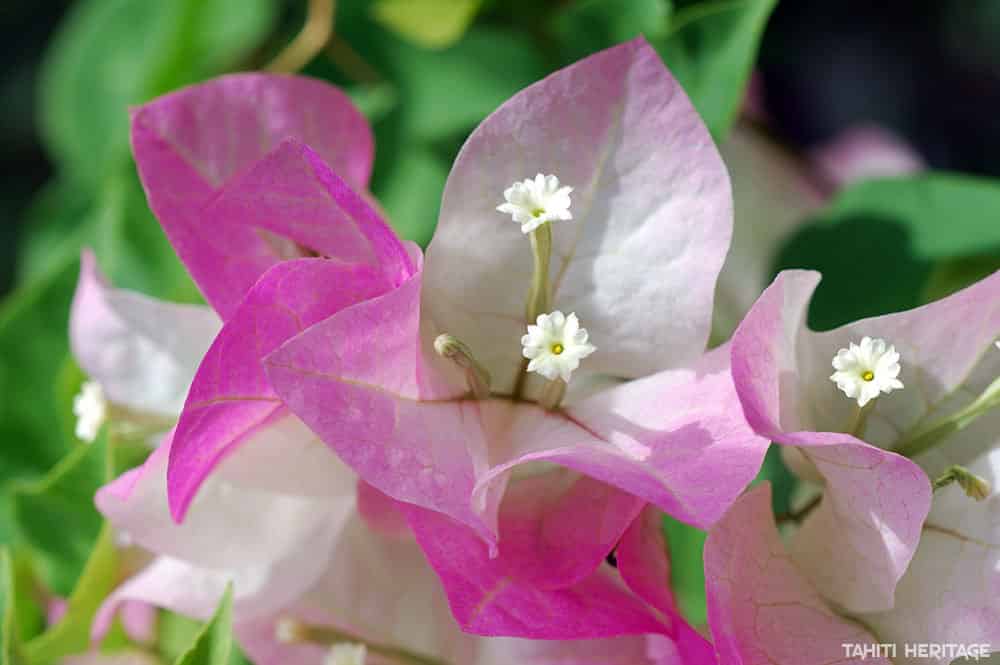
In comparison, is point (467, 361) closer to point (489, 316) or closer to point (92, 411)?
point (489, 316)

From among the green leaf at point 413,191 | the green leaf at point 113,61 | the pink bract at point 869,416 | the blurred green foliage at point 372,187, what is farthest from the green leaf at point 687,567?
the green leaf at point 113,61

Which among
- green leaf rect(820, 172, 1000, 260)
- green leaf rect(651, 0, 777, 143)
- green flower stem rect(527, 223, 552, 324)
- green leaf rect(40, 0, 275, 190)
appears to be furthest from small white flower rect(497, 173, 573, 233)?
green leaf rect(40, 0, 275, 190)

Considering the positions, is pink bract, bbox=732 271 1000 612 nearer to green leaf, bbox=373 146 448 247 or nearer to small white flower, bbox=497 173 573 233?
small white flower, bbox=497 173 573 233

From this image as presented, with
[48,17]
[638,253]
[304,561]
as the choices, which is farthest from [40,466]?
[48,17]

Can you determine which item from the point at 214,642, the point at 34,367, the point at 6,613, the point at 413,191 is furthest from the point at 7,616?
the point at 413,191

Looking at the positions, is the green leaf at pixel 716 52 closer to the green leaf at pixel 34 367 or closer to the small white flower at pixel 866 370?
the small white flower at pixel 866 370

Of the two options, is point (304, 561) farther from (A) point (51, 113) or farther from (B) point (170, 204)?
(A) point (51, 113)
